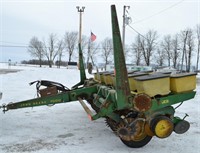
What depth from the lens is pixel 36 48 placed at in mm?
70562

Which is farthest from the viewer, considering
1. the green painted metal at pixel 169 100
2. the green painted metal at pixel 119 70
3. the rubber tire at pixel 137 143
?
the rubber tire at pixel 137 143

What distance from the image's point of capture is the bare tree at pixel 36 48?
229 ft

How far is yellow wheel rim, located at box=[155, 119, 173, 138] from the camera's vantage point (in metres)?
4.20

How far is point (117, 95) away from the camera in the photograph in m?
4.20

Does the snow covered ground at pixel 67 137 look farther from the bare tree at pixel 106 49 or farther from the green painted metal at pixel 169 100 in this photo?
the bare tree at pixel 106 49

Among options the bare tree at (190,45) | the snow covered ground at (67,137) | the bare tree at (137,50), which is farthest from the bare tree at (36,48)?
the snow covered ground at (67,137)

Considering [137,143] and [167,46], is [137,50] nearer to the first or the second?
[167,46]

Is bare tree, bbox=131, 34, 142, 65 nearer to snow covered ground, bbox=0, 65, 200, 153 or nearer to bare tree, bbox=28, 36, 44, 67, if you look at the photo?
bare tree, bbox=28, 36, 44, 67

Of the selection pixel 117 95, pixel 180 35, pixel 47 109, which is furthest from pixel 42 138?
pixel 180 35

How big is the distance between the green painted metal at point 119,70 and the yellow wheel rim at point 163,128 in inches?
20.0

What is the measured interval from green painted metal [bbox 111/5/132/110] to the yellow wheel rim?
0.51 m

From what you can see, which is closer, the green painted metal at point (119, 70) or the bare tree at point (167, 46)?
the green painted metal at point (119, 70)

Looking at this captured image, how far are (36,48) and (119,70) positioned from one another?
6844cm

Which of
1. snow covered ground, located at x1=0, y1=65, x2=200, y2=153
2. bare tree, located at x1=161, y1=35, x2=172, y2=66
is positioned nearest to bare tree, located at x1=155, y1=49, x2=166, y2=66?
bare tree, located at x1=161, y1=35, x2=172, y2=66
